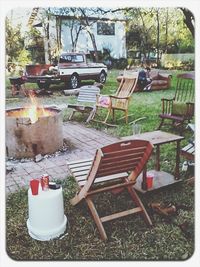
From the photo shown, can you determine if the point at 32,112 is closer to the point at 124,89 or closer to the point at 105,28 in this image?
the point at 124,89

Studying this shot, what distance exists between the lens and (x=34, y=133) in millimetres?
3777

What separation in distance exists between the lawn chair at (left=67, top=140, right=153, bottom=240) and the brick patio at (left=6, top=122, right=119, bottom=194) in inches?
24.9

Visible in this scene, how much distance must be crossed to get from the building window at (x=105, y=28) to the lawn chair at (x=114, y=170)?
882 millimetres

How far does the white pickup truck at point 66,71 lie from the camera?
9.49ft

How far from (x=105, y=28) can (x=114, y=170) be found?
42.1 inches

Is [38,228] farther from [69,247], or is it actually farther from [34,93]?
[34,93]

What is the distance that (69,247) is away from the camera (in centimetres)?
259

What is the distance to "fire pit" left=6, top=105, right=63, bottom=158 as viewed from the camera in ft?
12.1

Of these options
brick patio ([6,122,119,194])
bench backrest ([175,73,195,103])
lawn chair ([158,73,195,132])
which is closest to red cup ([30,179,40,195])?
brick patio ([6,122,119,194])

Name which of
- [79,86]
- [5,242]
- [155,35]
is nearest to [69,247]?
[5,242]

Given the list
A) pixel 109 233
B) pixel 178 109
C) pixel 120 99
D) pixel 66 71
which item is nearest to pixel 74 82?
pixel 66 71

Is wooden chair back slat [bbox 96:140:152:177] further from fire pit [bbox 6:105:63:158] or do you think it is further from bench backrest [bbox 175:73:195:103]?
fire pit [bbox 6:105:63:158]

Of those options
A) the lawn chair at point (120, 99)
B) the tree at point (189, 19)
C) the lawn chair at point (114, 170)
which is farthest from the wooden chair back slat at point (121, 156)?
the lawn chair at point (120, 99)
